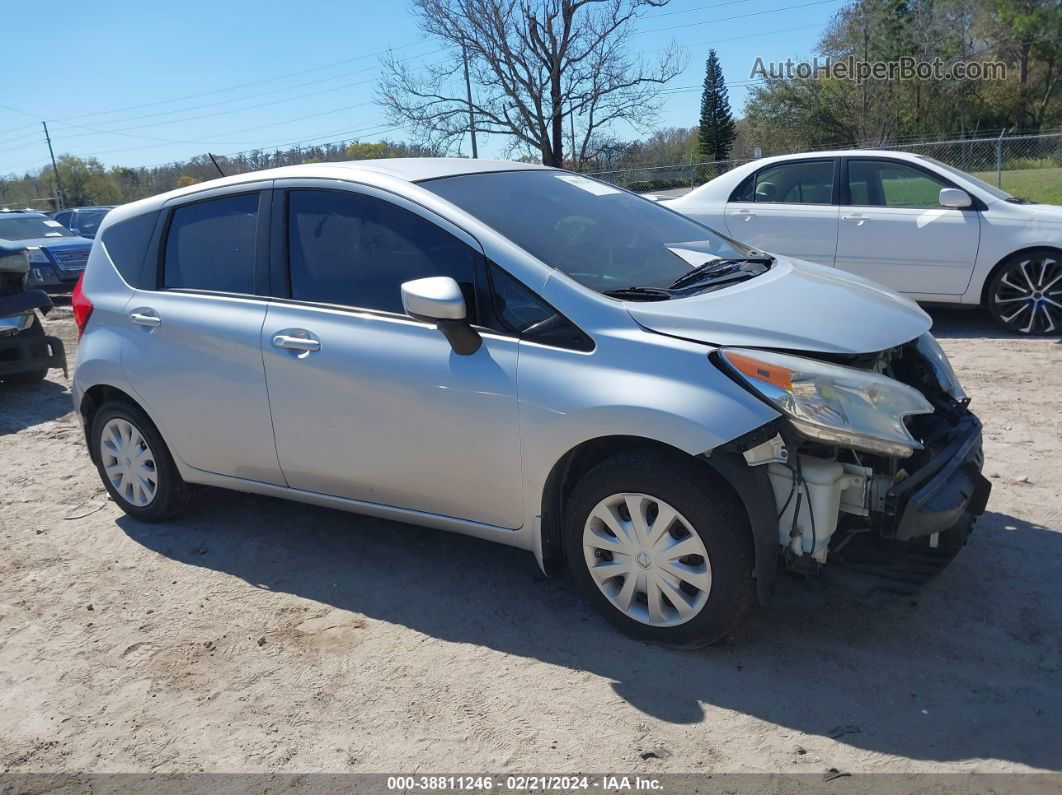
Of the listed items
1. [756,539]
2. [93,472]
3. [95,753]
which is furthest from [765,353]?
[93,472]

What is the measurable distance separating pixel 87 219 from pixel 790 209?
54.0 feet

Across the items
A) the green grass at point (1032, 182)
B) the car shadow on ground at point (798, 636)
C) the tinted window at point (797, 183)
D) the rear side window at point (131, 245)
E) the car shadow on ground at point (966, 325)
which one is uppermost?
the rear side window at point (131, 245)

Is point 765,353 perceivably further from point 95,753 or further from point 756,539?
point 95,753

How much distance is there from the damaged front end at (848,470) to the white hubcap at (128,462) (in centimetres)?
322

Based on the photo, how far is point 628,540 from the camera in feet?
10.9

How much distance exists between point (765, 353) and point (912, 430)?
3.07 feet

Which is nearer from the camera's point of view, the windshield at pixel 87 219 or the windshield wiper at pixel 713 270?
→ the windshield wiper at pixel 713 270

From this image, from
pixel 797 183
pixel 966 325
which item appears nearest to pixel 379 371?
pixel 797 183

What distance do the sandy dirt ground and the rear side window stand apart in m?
1.39

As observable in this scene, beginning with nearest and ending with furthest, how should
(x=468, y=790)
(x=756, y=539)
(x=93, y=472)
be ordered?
(x=468, y=790)
(x=756, y=539)
(x=93, y=472)

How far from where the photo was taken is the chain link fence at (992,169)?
20.6 meters

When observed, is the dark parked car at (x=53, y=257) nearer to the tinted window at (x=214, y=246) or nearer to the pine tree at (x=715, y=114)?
the tinted window at (x=214, y=246)

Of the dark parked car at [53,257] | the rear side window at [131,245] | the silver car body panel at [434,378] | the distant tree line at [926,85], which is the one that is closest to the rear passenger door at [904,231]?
the silver car body panel at [434,378]

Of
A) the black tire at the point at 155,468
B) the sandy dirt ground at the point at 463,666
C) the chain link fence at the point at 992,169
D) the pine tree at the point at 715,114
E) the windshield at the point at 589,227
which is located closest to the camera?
the sandy dirt ground at the point at 463,666
